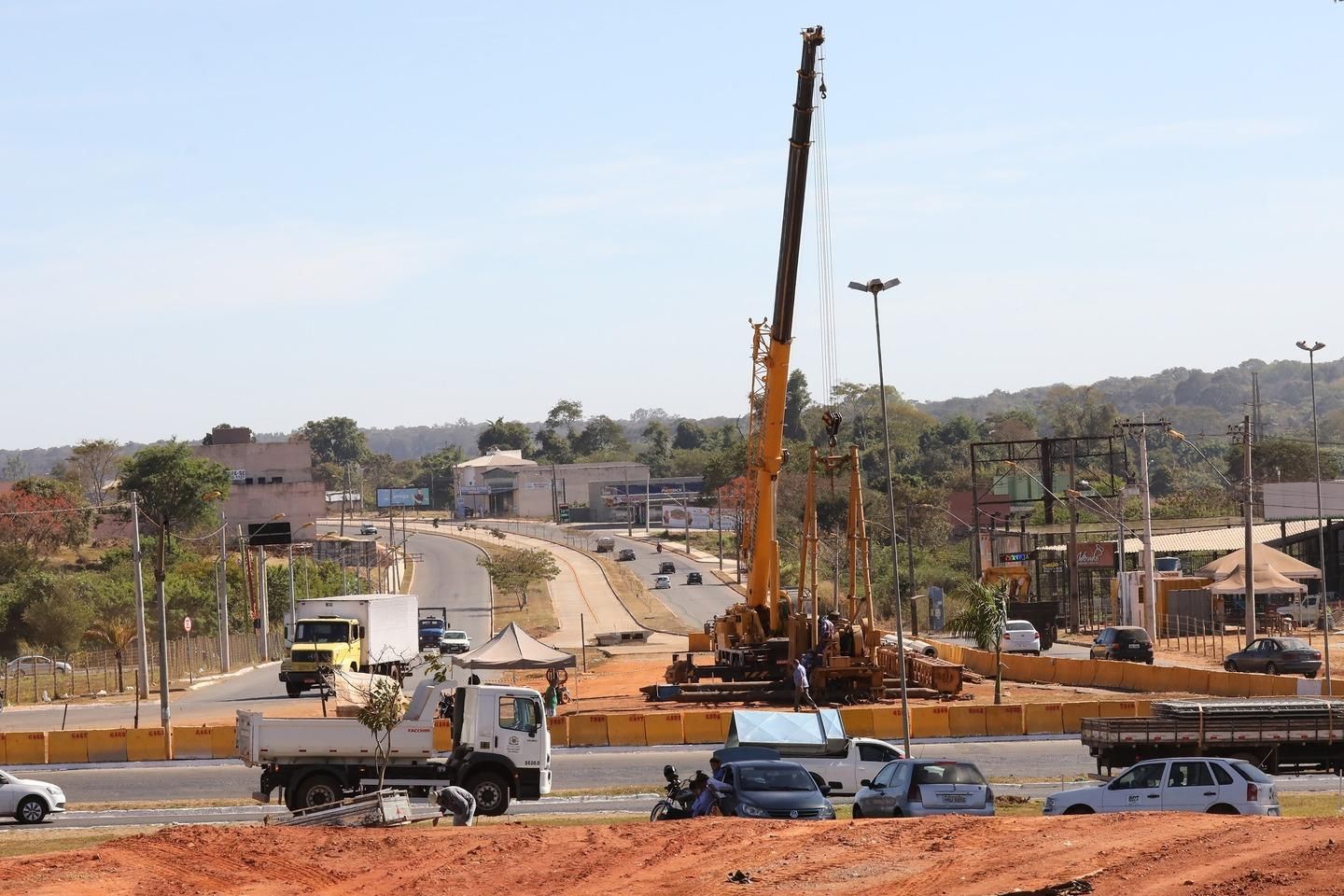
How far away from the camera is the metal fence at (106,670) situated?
64.1 meters

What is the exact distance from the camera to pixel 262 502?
147 meters

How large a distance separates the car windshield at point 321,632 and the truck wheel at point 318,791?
30227mm

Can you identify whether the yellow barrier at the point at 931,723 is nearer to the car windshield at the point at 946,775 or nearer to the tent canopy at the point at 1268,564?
the car windshield at the point at 946,775

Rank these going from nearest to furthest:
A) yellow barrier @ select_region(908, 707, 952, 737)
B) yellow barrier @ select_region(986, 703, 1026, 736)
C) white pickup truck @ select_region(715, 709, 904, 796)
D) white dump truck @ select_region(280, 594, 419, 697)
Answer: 1. white pickup truck @ select_region(715, 709, 904, 796)
2. yellow barrier @ select_region(908, 707, 952, 737)
3. yellow barrier @ select_region(986, 703, 1026, 736)
4. white dump truck @ select_region(280, 594, 419, 697)

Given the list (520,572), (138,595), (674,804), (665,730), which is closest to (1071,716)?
(665,730)

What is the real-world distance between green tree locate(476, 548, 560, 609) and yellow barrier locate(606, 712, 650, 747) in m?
71.4

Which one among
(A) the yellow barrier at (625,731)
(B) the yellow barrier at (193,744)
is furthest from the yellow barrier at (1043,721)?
(B) the yellow barrier at (193,744)

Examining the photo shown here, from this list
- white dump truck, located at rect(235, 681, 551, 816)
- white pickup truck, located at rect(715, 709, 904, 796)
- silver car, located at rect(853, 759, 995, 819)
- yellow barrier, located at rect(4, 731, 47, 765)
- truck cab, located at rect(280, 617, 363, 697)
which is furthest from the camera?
truck cab, located at rect(280, 617, 363, 697)

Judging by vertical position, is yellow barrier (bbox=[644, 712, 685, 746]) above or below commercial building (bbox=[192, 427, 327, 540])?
below

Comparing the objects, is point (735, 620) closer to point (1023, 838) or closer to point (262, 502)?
point (1023, 838)

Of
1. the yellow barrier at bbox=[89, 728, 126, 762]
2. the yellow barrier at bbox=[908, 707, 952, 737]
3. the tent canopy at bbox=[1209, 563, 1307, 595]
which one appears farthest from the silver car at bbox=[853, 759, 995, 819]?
the tent canopy at bbox=[1209, 563, 1307, 595]

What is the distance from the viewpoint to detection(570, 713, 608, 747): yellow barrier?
136 ft

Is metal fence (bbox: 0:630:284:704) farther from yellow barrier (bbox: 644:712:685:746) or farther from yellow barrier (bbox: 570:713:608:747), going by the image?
yellow barrier (bbox: 644:712:685:746)

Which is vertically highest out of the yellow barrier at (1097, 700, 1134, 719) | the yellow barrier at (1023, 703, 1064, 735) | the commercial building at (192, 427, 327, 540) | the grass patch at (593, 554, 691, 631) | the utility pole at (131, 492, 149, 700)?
the commercial building at (192, 427, 327, 540)
